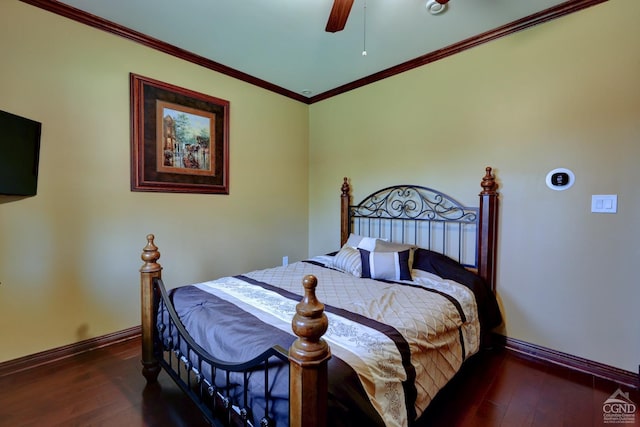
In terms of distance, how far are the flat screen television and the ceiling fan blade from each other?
2046 mm

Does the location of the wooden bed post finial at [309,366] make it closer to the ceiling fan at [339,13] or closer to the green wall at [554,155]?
the ceiling fan at [339,13]

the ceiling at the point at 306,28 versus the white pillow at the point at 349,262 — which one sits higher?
the ceiling at the point at 306,28

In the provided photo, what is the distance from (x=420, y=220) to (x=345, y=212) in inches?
34.8

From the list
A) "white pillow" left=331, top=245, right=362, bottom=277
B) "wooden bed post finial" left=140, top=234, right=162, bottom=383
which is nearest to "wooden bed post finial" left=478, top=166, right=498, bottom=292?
"white pillow" left=331, top=245, right=362, bottom=277

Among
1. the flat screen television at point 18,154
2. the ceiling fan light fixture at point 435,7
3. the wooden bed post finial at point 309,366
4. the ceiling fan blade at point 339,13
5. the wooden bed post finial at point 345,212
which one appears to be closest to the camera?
the wooden bed post finial at point 309,366

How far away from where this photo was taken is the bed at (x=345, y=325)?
3.26ft

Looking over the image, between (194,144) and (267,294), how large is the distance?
178 centimetres

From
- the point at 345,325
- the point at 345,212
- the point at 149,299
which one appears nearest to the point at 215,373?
the point at 345,325

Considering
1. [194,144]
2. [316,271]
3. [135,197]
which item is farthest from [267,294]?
[194,144]

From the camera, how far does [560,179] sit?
207 centimetres

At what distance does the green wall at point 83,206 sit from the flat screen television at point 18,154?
10 cm

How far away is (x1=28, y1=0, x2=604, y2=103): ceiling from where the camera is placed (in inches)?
80.9

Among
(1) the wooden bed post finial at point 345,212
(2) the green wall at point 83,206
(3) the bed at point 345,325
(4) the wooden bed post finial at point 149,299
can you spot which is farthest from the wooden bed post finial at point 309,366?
(1) the wooden bed post finial at point 345,212

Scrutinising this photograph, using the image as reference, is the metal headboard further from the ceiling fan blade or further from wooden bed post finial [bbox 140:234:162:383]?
wooden bed post finial [bbox 140:234:162:383]
